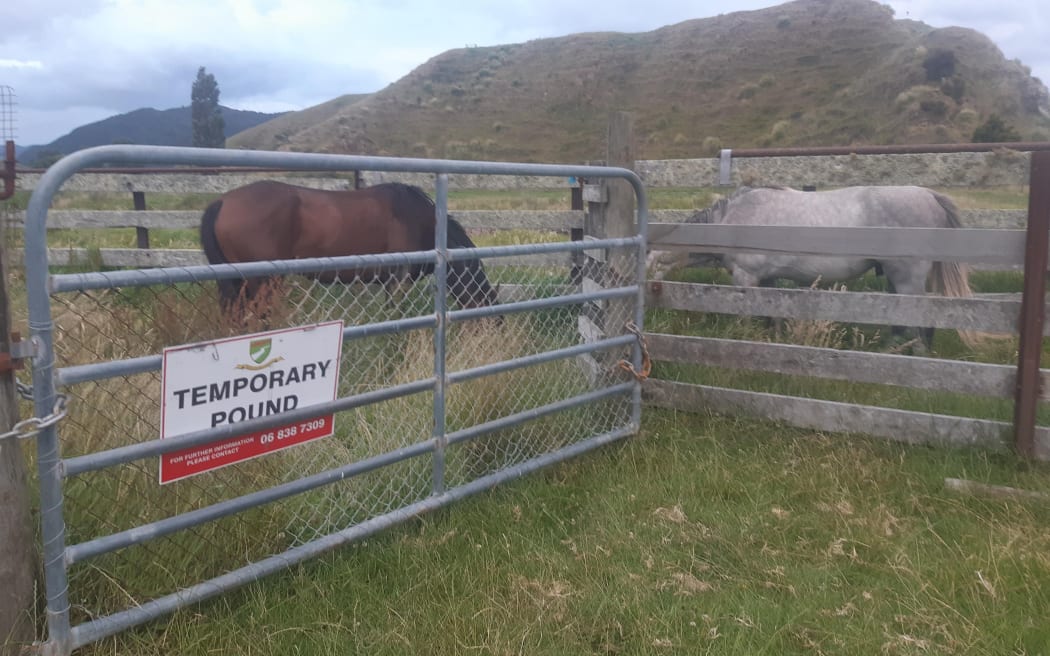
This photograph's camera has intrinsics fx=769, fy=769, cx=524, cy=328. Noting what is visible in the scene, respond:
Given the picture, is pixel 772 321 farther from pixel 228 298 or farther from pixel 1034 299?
pixel 228 298

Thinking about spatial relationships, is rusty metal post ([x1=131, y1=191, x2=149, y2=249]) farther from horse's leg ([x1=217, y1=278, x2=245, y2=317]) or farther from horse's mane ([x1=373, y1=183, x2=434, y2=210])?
horse's leg ([x1=217, y1=278, x2=245, y2=317])

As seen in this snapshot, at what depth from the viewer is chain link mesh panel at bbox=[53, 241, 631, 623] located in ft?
9.45

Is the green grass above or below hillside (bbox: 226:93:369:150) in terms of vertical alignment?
below

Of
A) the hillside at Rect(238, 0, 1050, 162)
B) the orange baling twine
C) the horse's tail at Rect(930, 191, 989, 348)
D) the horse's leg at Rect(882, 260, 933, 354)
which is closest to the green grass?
the orange baling twine

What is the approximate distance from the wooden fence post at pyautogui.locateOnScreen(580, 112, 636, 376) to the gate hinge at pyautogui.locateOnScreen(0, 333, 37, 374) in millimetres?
3296

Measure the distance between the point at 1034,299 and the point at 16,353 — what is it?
4527 millimetres

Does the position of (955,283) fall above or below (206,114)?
below

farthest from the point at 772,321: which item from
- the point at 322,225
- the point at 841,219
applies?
the point at 322,225

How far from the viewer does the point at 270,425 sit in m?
2.84

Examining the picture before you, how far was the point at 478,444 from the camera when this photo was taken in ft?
13.9

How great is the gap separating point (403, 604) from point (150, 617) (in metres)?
0.88

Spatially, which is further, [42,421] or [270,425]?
[270,425]

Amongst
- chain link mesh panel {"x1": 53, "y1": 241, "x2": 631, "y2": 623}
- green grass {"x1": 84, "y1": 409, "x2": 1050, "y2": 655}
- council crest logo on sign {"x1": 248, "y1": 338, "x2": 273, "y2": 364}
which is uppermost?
council crest logo on sign {"x1": 248, "y1": 338, "x2": 273, "y2": 364}

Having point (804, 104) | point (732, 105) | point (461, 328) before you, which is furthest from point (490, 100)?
point (461, 328)
